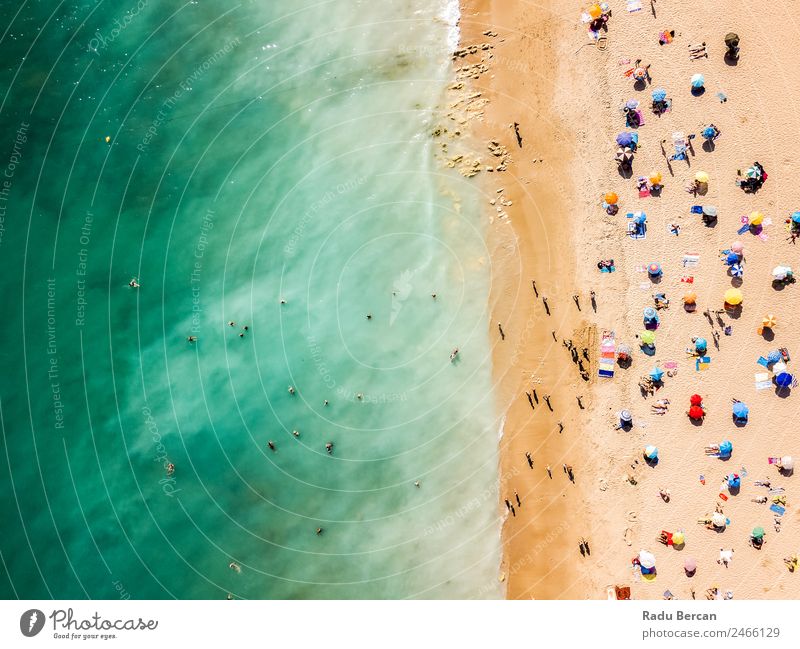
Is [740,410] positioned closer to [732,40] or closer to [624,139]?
[624,139]

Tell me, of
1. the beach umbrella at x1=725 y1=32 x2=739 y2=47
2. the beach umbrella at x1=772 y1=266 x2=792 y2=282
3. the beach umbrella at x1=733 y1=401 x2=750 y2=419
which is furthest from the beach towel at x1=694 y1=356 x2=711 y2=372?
the beach umbrella at x1=725 y1=32 x2=739 y2=47

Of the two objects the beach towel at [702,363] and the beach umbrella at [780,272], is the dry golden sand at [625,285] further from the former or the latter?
the beach umbrella at [780,272]

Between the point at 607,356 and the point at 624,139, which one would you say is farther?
the point at 607,356

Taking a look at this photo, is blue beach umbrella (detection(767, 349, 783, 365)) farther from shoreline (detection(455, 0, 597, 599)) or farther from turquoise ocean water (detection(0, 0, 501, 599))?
turquoise ocean water (detection(0, 0, 501, 599))

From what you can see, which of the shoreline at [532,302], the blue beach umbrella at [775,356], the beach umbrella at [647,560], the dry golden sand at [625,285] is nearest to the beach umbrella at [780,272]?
the dry golden sand at [625,285]

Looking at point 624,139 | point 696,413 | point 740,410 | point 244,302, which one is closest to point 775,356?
point 740,410

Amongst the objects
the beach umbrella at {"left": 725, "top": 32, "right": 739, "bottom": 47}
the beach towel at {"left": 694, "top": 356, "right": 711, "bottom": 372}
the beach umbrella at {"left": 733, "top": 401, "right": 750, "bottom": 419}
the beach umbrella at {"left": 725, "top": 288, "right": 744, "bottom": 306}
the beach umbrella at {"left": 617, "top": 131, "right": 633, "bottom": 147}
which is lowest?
the beach umbrella at {"left": 733, "top": 401, "right": 750, "bottom": 419}
